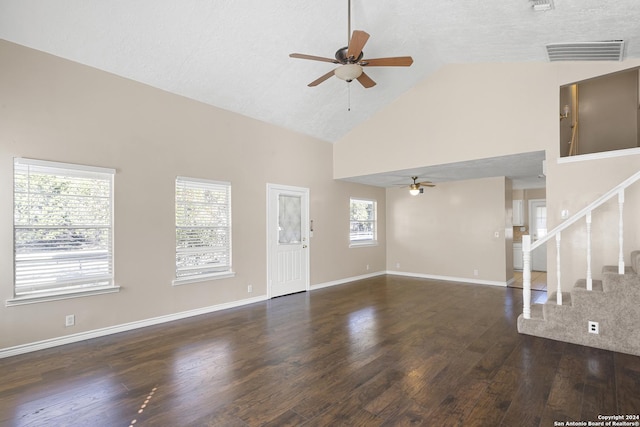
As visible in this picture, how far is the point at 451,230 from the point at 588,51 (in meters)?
4.37

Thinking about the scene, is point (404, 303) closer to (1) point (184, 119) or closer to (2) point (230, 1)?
(1) point (184, 119)

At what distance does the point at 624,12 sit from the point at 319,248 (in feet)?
17.9

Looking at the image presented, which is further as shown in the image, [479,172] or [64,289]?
[479,172]

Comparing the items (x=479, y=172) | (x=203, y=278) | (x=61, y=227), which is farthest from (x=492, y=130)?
(x=61, y=227)

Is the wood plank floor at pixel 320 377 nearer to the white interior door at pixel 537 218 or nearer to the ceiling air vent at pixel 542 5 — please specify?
the ceiling air vent at pixel 542 5

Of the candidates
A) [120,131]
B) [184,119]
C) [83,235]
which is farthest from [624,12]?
[83,235]

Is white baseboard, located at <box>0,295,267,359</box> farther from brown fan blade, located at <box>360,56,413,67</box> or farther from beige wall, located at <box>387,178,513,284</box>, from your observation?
beige wall, located at <box>387,178,513,284</box>

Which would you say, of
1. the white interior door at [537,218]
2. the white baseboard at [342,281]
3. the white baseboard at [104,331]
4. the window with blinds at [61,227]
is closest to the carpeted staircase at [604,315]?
the white baseboard at [342,281]

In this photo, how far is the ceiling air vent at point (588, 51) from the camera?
359 cm

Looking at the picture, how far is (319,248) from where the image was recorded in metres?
6.71

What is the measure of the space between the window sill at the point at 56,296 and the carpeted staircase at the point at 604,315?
5.18 metres

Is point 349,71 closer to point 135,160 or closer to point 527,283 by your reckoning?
point 135,160

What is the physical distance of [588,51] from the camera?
12.3 ft

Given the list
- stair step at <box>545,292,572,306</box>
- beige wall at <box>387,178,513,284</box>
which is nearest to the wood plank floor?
stair step at <box>545,292,572,306</box>
